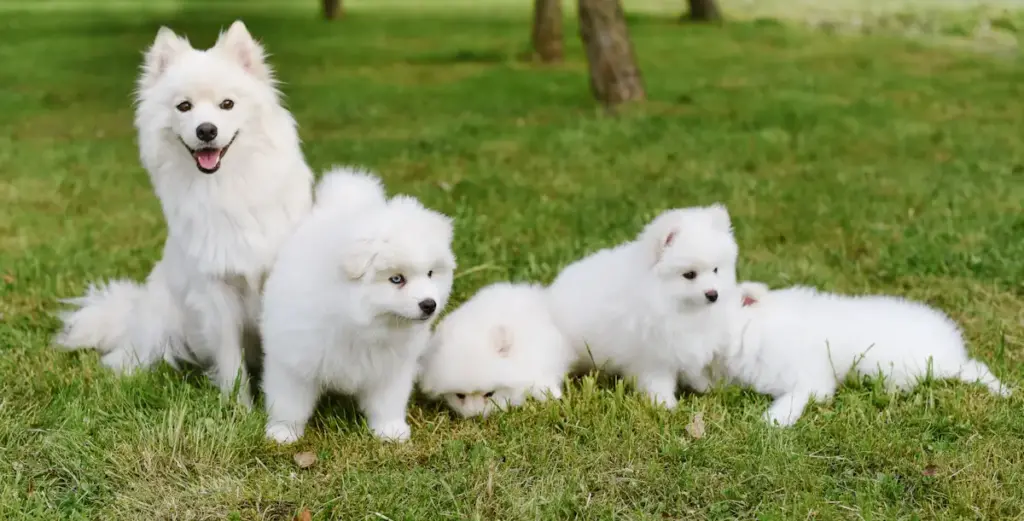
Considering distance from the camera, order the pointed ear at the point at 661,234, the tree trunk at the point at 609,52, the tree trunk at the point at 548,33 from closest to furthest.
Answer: the pointed ear at the point at 661,234, the tree trunk at the point at 609,52, the tree trunk at the point at 548,33

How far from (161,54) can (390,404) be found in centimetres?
179

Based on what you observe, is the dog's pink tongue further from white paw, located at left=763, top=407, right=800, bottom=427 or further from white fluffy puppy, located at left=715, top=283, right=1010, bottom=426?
white paw, located at left=763, top=407, right=800, bottom=427

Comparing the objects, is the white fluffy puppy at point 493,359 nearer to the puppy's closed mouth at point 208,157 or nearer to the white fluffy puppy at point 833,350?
the white fluffy puppy at point 833,350

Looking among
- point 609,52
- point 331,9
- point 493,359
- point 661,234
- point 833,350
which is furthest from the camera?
point 331,9

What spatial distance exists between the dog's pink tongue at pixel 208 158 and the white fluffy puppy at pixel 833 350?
243 cm

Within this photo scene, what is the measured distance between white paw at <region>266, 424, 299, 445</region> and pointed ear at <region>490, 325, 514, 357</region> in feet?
3.22

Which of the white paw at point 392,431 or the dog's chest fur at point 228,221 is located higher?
the dog's chest fur at point 228,221

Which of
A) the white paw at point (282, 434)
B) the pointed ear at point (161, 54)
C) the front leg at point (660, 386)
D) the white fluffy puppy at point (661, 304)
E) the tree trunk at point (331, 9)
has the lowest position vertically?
the tree trunk at point (331, 9)

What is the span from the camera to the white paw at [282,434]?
12.1 feet

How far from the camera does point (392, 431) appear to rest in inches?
149

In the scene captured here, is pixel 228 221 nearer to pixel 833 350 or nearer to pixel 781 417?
pixel 781 417

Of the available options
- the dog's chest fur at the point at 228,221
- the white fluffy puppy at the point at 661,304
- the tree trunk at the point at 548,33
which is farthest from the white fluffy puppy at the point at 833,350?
the tree trunk at the point at 548,33

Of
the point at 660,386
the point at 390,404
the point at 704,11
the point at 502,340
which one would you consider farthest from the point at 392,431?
the point at 704,11

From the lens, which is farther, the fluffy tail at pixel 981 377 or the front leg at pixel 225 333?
the fluffy tail at pixel 981 377
